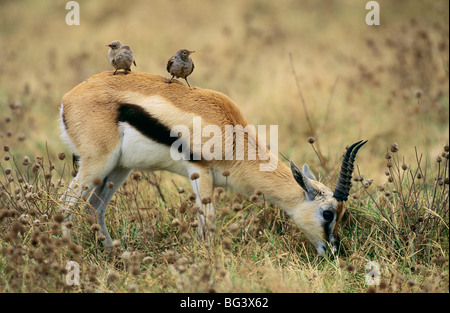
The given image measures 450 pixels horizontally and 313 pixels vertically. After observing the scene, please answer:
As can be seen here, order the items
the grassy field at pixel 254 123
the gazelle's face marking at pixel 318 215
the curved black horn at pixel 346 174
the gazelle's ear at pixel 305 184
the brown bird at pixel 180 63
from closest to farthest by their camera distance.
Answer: the grassy field at pixel 254 123
the curved black horn at pixel 346 174
the brown bird at pixel 180 63
the gazelle's ear at pixel 305 184
the gazelle's face marking at pixel 318 215

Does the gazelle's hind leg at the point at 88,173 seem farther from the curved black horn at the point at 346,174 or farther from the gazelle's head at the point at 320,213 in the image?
the curved black horn at the point at 346,174

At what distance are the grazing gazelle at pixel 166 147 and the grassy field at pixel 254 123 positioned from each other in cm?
28

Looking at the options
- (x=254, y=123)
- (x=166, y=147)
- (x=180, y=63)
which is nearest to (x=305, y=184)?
(x=166, y=147)

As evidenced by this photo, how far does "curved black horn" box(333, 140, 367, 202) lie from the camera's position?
5.83 meters

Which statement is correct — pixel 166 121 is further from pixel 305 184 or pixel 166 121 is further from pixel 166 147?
pixel 305 184

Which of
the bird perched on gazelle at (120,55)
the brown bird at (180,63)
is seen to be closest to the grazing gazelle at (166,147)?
the bird perched on gazelle at (120,55)

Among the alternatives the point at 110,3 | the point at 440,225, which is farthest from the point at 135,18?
the point at 440,225

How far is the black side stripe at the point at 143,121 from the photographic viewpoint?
232 inches

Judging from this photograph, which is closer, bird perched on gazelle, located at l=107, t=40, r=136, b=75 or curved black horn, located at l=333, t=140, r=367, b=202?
curved black horn, located at l=333, t=140, r=367, b=202

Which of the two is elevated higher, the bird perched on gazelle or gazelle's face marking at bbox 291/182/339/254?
the bird perched on gazelle

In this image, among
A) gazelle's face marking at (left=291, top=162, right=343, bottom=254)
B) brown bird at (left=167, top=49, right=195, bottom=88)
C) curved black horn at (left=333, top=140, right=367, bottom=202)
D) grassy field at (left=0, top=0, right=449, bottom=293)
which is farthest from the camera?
gazelle's face marking at (left=291, top=162, right=343, bottom=254)

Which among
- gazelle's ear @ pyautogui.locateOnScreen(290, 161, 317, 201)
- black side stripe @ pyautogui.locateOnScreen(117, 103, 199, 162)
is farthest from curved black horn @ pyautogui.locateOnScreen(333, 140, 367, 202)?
black side stripe @ pyautogui.locateOnScreen(117, 103, 199, 162)

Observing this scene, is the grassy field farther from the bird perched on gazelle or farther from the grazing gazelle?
the bird perched on gazelle

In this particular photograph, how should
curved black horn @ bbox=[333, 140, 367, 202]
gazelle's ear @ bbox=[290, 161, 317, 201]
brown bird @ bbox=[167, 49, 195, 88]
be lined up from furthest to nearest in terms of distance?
gazelle's ear @ bbox=[290, 161, 317, 201]
brown bird @ bbox=[167, 49, 195, 88]
curved black horn @ bbox=[333, 140, 367, 202]
